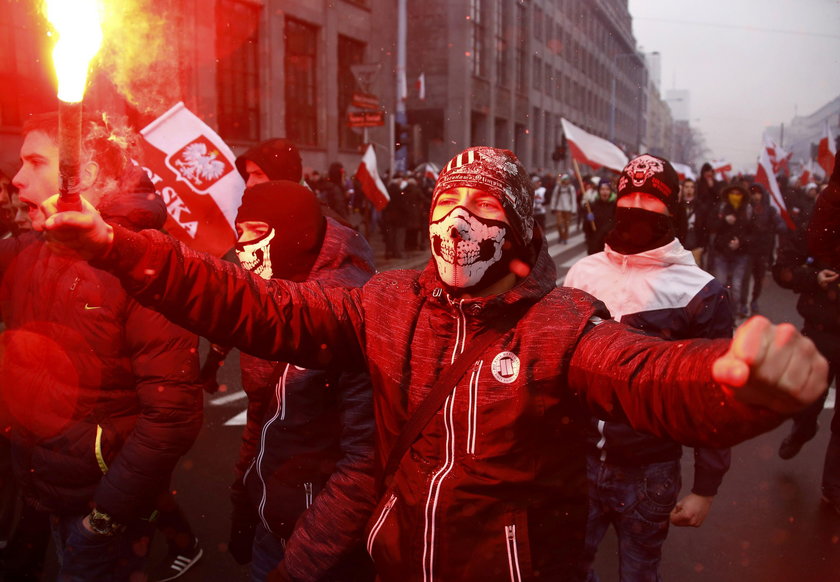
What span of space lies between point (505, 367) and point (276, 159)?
3317mm


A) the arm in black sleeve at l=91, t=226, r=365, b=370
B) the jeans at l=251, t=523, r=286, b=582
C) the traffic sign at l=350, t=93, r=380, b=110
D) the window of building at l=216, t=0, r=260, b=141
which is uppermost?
the window of building at l=216, t=0, r=260, b=141

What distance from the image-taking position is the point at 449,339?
1794 mm

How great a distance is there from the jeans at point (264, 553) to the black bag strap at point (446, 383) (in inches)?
42.1

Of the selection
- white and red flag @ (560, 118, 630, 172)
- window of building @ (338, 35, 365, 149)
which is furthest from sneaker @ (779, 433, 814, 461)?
window of building @ (338, 35, 365, 149)

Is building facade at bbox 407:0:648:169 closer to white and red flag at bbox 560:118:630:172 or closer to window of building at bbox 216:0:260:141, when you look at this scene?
window of building at bbox 216:0:260:141

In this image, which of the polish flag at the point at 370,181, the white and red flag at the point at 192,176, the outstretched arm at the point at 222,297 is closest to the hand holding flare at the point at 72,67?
the outstretched arm at the point at 222,297

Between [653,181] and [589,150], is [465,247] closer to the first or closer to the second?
[653,181]

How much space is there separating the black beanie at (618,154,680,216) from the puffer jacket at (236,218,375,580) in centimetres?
119

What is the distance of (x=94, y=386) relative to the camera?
8.16 feet

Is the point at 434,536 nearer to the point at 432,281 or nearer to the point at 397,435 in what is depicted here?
the point at 397,435

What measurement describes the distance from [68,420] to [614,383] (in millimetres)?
1842

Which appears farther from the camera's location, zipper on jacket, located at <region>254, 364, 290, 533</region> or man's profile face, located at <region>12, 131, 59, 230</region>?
zipper on jacket, located at <region>254, 364, 290, 533</region>

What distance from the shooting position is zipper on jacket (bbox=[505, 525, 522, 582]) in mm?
1690

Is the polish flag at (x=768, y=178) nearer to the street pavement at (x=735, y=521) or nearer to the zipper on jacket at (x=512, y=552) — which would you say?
the street pavement at (x=735, y=521)
